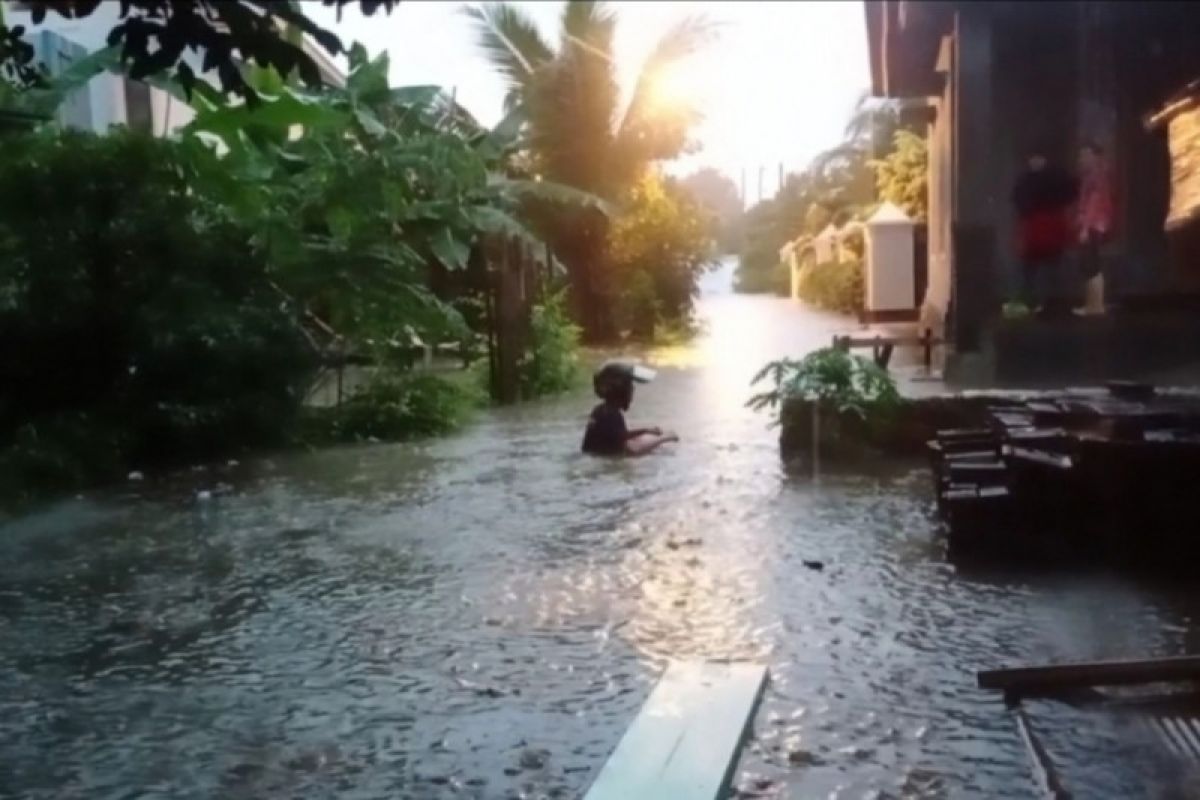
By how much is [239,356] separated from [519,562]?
4.78m

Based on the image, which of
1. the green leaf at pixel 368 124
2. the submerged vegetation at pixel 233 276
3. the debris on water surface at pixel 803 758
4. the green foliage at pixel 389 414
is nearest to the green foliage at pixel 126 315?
the submerged vegetation at pixel 233 276

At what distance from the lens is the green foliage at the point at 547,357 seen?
1426cm

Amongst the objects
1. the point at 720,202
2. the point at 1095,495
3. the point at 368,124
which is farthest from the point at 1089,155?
the point at 720,202

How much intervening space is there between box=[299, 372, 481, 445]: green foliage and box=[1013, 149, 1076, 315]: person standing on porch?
17.0 feet

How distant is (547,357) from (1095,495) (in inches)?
341

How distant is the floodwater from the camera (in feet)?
13.2

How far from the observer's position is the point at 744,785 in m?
3.79

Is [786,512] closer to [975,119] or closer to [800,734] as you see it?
[800,734]

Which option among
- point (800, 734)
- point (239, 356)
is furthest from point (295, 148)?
point (800, 734)

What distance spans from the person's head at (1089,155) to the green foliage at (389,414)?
5946 mm

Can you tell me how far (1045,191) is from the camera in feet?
39.3

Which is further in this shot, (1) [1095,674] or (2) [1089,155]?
(2) [1089,155]

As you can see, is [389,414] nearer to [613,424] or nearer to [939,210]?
[613,424]

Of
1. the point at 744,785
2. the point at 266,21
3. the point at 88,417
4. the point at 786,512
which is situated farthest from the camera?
the point at 88,417
